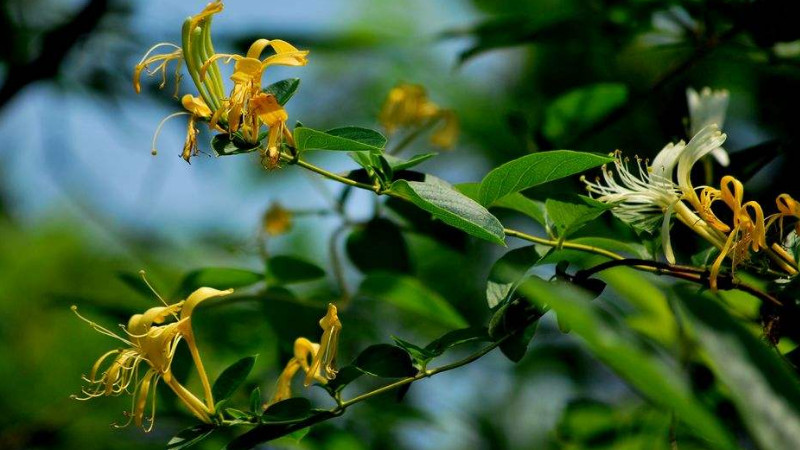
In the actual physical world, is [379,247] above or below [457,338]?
below

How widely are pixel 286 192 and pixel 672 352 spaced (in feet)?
4.31

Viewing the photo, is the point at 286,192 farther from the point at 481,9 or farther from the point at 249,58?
the point at 249,58

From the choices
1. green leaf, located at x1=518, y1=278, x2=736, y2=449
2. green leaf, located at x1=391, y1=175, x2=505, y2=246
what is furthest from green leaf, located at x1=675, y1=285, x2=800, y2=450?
green leaf, located at x1=391, y1=175, x2=505, y2=246

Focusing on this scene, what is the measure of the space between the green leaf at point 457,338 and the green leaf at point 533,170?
3.0 inches

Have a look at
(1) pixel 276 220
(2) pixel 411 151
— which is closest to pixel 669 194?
(1) pixel 276 220

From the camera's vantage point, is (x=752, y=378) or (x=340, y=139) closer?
(x=752, y=378)

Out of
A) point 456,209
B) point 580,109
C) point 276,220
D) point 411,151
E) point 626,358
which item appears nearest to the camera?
point 626,358

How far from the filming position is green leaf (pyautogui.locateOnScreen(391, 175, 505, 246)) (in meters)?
0.44

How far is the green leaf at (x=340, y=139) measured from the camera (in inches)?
18.1

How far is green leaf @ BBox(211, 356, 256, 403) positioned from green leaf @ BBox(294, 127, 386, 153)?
0.13m

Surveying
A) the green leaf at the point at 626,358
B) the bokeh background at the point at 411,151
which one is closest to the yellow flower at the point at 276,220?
the bokeh background at the point at 411,151

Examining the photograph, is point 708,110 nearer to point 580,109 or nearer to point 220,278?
point 580,109

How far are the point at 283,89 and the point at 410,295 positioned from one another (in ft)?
0.99

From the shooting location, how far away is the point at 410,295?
75cm
